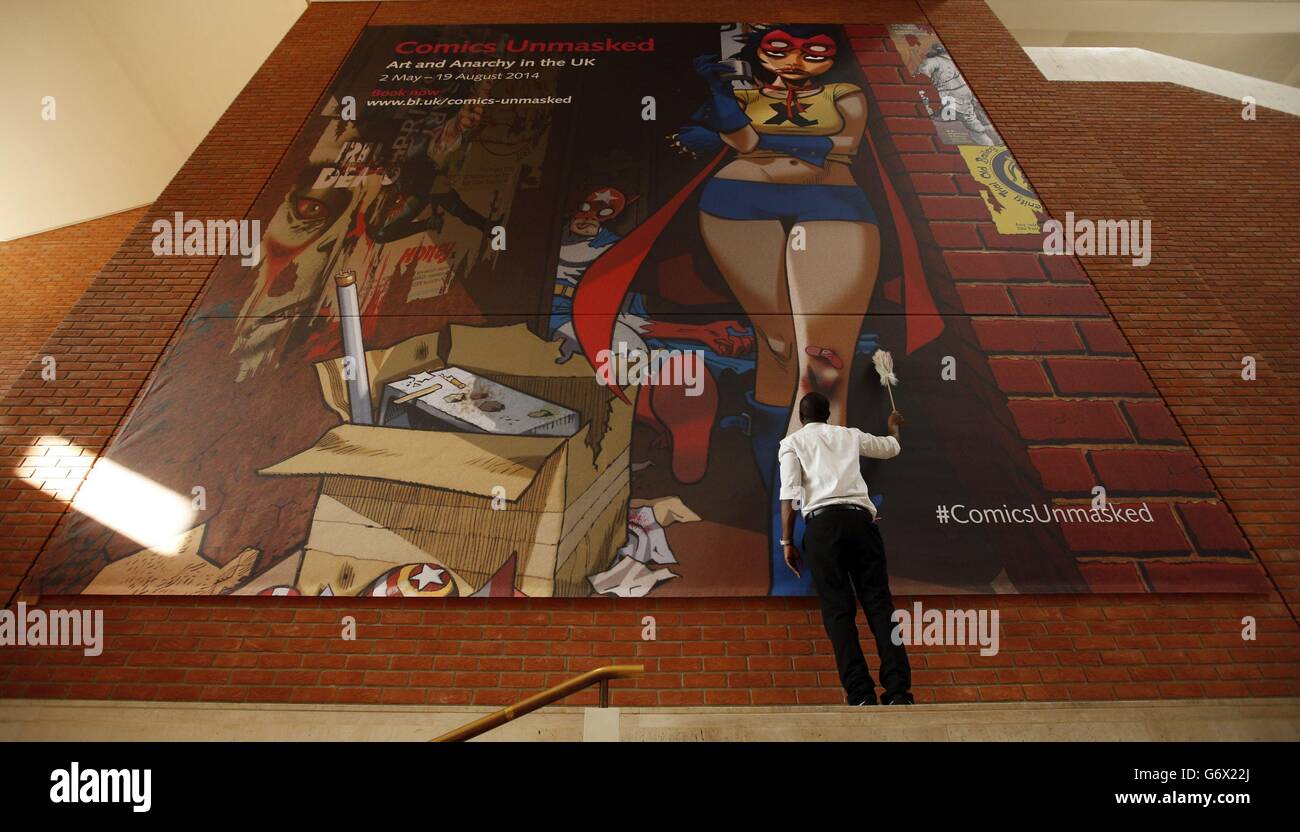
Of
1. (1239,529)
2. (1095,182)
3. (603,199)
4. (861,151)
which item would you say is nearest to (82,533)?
(603,199)

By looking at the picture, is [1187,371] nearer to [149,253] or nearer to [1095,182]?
[1095,182]

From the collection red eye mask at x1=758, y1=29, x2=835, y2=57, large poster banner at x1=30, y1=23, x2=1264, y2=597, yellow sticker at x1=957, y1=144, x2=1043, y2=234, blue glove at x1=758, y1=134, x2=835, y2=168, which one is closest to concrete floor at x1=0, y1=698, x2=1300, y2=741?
large poster banner at x1=30, y1=23, x2=1264, y2=597

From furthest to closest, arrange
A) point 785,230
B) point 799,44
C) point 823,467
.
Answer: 1. point 799,44
2. point 785,230
3. point 823,467

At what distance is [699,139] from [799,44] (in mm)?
1787

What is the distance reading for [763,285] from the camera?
5355 millimetres

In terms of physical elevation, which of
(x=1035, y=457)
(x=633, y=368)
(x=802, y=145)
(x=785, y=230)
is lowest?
(x=1035, y=457)

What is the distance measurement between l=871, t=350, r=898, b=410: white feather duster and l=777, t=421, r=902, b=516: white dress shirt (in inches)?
36.9

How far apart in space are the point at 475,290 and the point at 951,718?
152 inches

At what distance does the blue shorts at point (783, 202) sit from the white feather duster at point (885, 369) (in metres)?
1.28

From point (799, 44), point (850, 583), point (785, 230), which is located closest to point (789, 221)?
point (785, 230)

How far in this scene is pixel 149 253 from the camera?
5.84 meters

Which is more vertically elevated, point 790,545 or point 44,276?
point 44,276

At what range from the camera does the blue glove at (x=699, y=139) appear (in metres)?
6.27

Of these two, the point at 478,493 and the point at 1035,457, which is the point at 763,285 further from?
the point at 478,493
